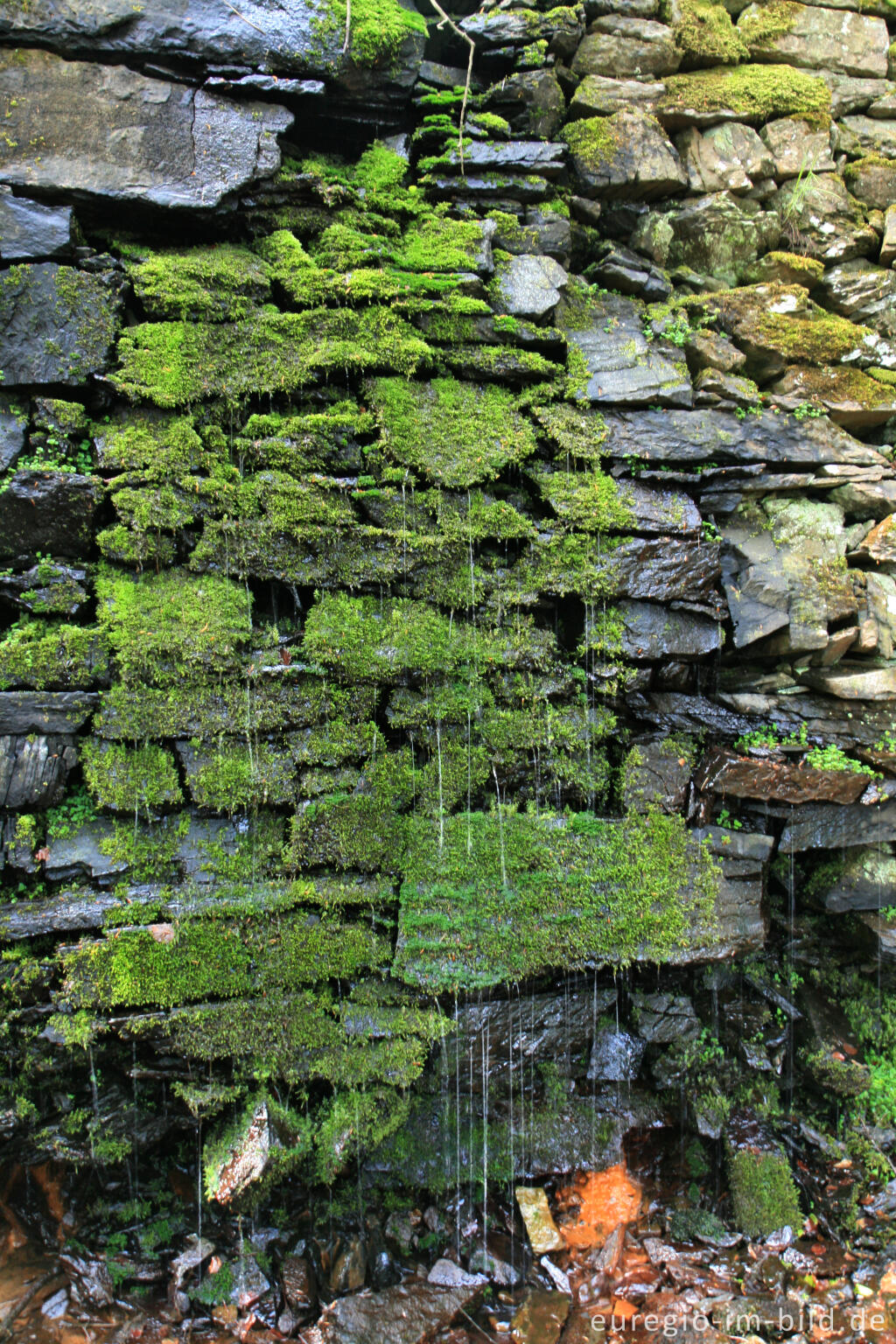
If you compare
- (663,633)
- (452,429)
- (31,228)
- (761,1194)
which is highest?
(31,228)

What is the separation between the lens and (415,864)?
5.23 m

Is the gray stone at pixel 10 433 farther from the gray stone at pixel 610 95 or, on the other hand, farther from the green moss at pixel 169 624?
the gray stone at pixel 610 95

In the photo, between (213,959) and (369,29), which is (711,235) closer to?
(369,29)

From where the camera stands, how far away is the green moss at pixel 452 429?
5.57 m

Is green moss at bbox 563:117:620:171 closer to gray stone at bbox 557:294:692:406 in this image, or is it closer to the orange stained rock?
gray stone at bbox 557:294:692:406

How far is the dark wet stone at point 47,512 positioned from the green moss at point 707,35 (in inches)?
289

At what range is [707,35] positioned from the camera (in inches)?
266

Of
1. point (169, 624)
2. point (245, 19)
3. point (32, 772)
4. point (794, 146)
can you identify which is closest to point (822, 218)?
point (794, 146)

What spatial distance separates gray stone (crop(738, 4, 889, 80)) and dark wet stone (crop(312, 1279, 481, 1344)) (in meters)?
11.7

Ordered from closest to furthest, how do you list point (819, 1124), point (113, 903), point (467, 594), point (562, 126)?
point (113, 903) < point (467, 594) < point (819, 1124) < point (562, 126)

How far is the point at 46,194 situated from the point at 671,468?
5.59m

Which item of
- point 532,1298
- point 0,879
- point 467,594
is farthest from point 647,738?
point 0,879

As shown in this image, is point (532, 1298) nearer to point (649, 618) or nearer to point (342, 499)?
point (649, 618)

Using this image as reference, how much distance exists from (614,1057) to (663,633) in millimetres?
3603
